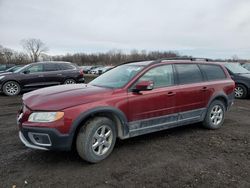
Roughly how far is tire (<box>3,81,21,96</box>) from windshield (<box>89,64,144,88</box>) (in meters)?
7.53

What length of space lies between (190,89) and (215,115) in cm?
121

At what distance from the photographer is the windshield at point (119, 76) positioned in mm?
4117

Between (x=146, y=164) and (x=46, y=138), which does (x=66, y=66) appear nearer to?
(x=46, y=138)

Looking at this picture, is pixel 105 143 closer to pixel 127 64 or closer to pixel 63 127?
pixel 63 127

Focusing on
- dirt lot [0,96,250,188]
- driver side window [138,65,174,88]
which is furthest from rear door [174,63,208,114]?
dirt lot [0,96,250,188]

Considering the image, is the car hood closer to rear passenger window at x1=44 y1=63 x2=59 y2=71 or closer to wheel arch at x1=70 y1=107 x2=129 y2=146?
wheel arch at x1=70 y1=107 x2=129 y2=146

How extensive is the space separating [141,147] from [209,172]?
1.31m

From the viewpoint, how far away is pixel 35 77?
35.7 feet

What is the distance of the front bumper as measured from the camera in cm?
321

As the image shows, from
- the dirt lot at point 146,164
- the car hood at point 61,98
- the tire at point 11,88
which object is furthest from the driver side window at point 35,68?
the car hood at point 61,98

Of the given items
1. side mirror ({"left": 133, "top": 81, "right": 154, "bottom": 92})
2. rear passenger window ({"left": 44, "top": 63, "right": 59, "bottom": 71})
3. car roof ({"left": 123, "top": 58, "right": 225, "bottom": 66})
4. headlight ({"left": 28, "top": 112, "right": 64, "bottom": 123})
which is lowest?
headlight ({"left": 28, "top": 112, "right": 64, "bottom": 123})

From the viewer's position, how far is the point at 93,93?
3646 millimetres

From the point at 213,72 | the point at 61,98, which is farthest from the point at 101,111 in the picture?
the point at 213,72

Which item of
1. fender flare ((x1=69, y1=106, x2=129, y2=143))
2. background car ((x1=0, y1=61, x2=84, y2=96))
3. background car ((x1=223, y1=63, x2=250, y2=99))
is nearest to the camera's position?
fender flare ((x1=69, y1=106, x2=129, y2=143))
